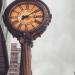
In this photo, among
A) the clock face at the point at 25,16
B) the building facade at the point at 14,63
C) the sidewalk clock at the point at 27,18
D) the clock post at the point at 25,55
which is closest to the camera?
the clock post at the point at 25,55

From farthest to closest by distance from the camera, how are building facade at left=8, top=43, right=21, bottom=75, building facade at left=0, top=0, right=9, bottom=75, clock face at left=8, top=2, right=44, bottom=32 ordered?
building facade at left=8, top=43, right=21, bottom=75 < building facade at left=0, top=0, right=9, bottom=75 < clock face at left=8, top=2, right=44, bottom=32

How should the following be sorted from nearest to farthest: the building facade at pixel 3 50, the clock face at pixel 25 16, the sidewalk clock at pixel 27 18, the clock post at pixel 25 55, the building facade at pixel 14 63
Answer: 1. the clock post at pixel 25 55
2. the sidewalk clock at pixel 27 18
3. the clock face at pixel 25 16
4. the building facade at pixel 3 50
5. the building facade at pixel 14 63

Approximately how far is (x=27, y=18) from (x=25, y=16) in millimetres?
147

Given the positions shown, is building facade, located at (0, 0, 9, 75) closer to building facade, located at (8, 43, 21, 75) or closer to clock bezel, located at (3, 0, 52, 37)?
clock bezel, located at (3, 0, 52, 37)

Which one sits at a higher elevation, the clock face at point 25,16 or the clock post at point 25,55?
the clock face at point 25,16

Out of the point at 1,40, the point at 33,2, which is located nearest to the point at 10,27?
the point at 33,2

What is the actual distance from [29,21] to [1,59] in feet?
116

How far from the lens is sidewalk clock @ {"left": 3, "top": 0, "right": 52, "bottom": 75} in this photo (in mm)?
9852

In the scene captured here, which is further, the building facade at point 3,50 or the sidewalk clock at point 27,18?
the building facade at point 3,50

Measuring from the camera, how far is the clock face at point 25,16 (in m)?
10.0

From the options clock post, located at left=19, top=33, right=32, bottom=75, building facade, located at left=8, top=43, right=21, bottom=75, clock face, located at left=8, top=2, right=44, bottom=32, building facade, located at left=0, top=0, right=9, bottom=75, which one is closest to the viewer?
clock post, located at left=19, top=33, right=32, bottom=75

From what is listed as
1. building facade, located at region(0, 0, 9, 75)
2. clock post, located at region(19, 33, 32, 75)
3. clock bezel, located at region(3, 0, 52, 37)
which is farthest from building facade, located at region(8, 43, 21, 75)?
clock post, located at region(19, 33, 32, 75)

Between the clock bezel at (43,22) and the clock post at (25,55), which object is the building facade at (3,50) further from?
the clock post at (25,55)

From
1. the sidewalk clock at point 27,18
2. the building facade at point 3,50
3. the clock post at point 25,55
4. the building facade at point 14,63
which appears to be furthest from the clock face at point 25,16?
the building facade at point 14,63
